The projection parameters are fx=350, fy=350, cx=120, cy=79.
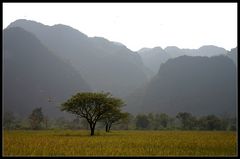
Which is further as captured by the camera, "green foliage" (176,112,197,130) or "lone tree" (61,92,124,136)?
"green foliage" (176,112,197,130)

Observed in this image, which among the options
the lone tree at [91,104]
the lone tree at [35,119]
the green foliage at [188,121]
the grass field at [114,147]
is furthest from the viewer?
the green foliage at [188,121]

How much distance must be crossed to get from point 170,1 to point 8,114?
13840 centimetres

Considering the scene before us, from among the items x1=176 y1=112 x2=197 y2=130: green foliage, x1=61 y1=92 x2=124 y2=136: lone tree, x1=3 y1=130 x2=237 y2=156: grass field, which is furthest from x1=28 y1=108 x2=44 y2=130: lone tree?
x1=3 y1=130 x2=237 y2=156: grass field

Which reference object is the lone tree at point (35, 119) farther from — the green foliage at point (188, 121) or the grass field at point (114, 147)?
the grass field at point (114, 147)

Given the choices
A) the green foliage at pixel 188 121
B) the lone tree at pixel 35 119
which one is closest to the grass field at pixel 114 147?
the lone tree at pixel 35 119

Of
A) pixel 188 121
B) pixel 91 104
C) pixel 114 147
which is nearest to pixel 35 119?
pixel 188 121

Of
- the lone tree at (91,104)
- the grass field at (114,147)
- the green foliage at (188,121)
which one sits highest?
the lone tree at (91,104)

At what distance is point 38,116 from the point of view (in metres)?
131

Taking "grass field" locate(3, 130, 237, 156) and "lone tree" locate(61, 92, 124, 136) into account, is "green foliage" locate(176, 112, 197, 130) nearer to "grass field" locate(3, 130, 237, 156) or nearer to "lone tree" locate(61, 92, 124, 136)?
"lone tree" locate(61, 92, 124, 136)

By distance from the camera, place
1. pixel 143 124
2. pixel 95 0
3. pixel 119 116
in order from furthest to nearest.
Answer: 1. pixel 143 124
2. pixel 119 116
3. pixel 95 0

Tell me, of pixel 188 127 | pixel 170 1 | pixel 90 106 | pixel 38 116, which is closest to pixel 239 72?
pixel 170 1

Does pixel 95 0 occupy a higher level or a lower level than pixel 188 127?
higher

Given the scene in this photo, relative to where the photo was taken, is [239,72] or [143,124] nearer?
[239,72]

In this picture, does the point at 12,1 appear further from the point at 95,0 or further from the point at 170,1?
the point at 170,1
